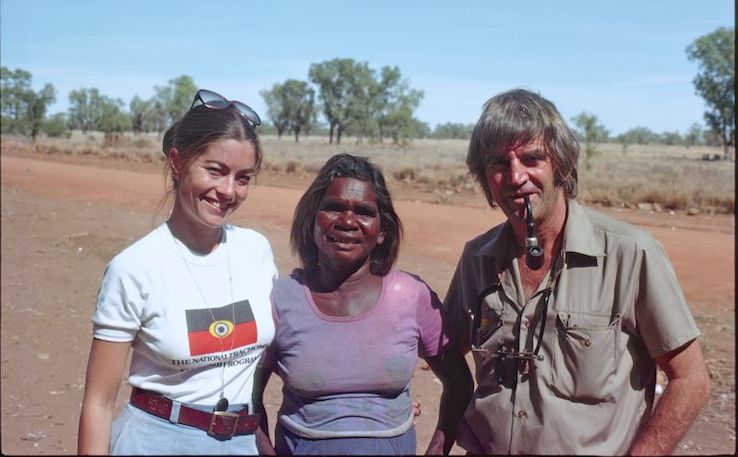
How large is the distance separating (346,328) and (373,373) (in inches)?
6.5

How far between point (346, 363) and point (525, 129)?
92cm

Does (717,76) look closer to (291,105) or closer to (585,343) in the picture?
(291,105)

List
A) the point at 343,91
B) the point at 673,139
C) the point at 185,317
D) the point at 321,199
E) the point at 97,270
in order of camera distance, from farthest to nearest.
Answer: the point at 673,139 → the point at 343,91 → the point at 97,270 → the point at 321,199 → the point at 185,317

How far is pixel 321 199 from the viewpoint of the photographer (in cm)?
261

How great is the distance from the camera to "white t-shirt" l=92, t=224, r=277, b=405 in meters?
2.16

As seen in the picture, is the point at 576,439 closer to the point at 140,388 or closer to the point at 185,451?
the point at 185,451

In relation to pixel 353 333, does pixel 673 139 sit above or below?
above

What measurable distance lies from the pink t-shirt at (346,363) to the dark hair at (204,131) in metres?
0.51

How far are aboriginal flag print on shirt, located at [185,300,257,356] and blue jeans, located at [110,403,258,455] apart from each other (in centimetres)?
24

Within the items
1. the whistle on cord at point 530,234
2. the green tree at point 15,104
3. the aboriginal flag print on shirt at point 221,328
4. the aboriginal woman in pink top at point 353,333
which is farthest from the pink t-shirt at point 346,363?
the green tree at point 15,104

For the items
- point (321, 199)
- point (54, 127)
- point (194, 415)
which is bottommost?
point (194, 415)

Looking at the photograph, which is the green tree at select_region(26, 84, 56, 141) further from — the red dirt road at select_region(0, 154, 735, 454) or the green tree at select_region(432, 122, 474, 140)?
the green tree at select_region(432, 122, 474, 140)

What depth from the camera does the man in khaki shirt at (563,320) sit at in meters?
2.23

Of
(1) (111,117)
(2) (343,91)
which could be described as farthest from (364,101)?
(1) (111,117)
